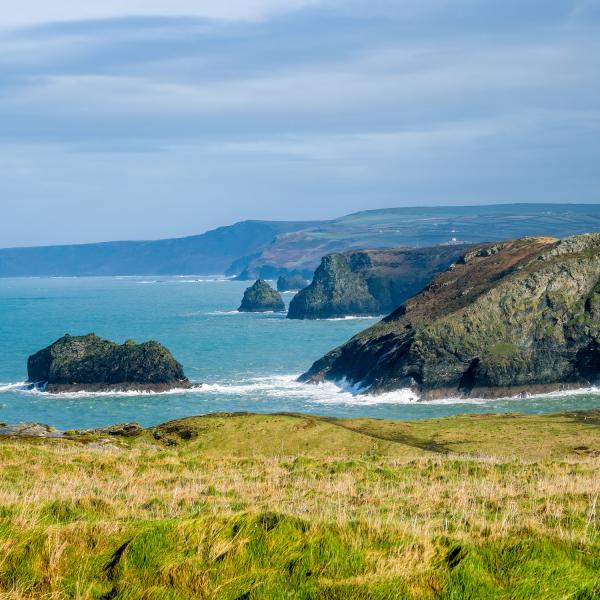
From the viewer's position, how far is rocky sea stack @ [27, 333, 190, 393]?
114625mm

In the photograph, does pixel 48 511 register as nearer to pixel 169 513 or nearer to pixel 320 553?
pixel 169 513

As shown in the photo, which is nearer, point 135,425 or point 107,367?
point 135,425

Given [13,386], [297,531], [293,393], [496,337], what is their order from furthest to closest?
1. [13,386]
2. [496,337]
3. [293,393]
4. [297,531]

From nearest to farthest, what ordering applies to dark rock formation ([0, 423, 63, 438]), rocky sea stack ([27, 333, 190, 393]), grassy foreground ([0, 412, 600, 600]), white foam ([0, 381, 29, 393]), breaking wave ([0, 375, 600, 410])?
grassy foreground ([0, 412, 600, 600]), dark rock formation ([0, 423, 63, 438]), breaking wave ([0, 375, 600, 410]), rocky sea stack ([27, 333, 190, 393]), white foam ([0, 381, 29, 393])

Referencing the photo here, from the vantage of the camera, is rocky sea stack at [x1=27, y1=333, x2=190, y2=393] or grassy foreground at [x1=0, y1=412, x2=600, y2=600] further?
rocky sea stack at [x1=27, y1=333, x2=190, y2=393]

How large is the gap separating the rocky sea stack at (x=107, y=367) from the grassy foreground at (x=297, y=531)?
8638cm

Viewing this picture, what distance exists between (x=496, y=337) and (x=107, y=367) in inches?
2006

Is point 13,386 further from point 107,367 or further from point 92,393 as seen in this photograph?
point 107,367

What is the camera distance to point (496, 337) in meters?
114

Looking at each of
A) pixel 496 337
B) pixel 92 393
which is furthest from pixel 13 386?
pixel 496 337

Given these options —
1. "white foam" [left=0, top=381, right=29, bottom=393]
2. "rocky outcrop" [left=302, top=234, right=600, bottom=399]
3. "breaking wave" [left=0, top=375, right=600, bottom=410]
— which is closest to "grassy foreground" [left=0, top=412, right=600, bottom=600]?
"breaking wave" [left=0, top=375, right=600, bottom=410]

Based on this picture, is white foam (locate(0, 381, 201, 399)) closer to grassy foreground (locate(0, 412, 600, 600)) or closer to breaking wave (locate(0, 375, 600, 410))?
breaking wave (locate(0, 375, 600, 410))

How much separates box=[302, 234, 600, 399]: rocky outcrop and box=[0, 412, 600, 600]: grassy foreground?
80363 millimetres

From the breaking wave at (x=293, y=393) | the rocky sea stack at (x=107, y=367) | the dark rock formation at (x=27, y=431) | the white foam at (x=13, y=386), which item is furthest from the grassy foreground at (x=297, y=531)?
the white foam at (x=13, y=386)
